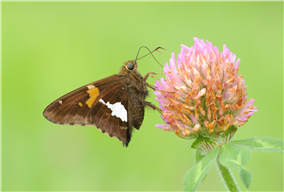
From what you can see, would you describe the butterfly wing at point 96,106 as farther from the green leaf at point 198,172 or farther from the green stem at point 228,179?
the green stem at point 228,179

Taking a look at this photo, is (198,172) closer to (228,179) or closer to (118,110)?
(228,179)

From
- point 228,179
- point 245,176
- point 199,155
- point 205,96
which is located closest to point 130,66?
point 205,96

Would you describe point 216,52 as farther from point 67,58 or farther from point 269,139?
point 67,58

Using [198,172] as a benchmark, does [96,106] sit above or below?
above

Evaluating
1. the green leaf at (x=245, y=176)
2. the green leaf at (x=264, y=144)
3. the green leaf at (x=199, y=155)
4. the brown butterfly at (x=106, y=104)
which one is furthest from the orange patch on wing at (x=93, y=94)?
the green leaf at (x=245, y=176)

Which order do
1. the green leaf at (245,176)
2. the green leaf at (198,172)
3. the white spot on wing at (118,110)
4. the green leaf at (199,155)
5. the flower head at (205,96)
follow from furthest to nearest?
1. the white spot on wing at (118,110)
2. the green leaf at (199,155)
3. the flower head at (205,96)
4. the green leaf at (198,172)
5. the green leaf at (245,176)

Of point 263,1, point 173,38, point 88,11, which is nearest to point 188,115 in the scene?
point 173,38
